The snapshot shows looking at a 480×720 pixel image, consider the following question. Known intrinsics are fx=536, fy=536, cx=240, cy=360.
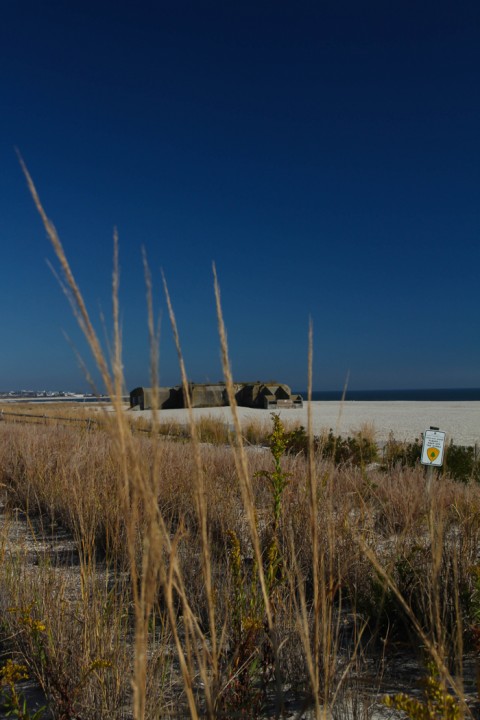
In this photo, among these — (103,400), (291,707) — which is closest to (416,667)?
(291,707)

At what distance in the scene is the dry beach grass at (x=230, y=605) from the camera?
89cm

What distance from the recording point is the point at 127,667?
1885 millimetres

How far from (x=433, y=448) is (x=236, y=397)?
2363 cm

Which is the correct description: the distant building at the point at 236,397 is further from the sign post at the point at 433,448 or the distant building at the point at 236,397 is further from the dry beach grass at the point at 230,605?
the dry beach grass at the point at 230,605

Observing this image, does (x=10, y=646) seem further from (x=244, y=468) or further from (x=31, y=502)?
(x=31, y=502)

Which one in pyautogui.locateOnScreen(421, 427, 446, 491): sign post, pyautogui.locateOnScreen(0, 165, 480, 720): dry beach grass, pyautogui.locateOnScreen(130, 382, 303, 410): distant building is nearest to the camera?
pyautogui.locateOnScreen(0, 165, 480, 720): dry beach grass

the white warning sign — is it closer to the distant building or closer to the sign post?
the sign post

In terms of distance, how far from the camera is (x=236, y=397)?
27.8 metres

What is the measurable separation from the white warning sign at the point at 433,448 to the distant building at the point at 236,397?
22795mm

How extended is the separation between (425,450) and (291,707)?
273 centimetres

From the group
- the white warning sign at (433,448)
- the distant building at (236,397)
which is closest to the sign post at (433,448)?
the white warning sign at (433,448)

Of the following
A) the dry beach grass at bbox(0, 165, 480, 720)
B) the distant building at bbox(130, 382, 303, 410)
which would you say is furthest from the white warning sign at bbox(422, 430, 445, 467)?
the distant building at bbox(130, 382, 303, 410)

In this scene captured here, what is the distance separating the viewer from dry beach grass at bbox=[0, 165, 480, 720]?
2.93 feet

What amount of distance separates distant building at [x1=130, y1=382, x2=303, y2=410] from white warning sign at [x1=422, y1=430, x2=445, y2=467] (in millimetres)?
22795
